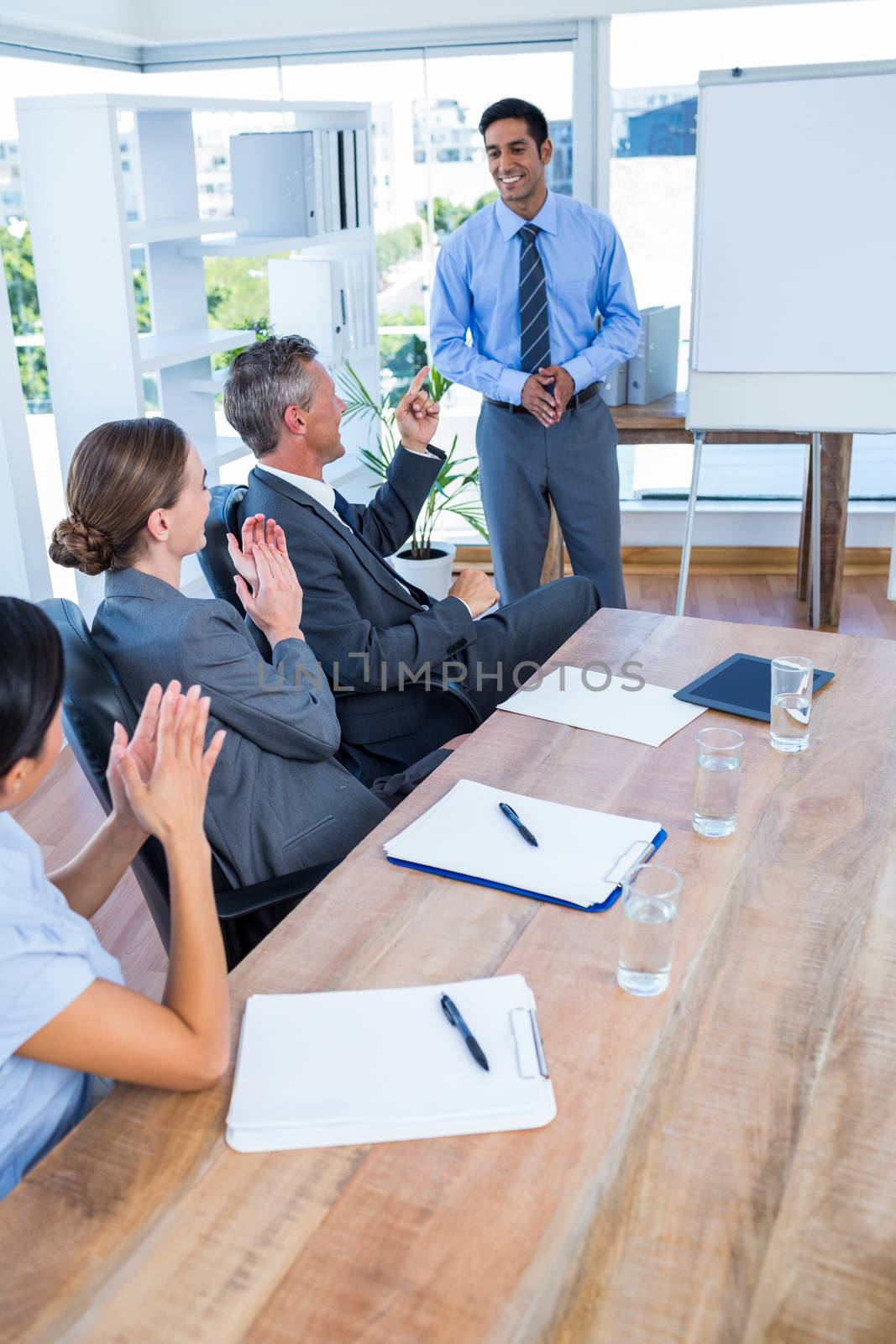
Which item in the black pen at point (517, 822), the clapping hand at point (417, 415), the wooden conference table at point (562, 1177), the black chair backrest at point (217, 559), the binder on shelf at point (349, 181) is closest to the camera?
the wooden conference table at point (562, 1177)

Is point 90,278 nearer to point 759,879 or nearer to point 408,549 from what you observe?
point 408,549

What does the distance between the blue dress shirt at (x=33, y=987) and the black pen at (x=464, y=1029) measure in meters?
0.33

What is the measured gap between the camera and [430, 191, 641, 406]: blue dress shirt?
357cm

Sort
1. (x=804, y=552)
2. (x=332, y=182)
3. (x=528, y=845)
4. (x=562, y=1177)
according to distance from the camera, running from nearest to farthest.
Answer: (x=562, y=1177) < (x=528, y=845) < (x=332, y=182) < (x=804, y=552)

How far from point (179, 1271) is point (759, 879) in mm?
819

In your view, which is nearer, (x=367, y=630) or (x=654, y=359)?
(x=367, y=630)

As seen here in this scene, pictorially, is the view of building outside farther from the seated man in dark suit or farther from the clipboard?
the clipboard

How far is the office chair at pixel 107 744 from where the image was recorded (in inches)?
60.9

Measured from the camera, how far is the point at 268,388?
7.68 ft

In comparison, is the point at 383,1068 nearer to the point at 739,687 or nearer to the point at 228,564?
the point at 739,687

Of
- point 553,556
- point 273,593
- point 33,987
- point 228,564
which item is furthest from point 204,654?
point 553,556

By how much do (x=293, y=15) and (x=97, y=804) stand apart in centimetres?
294

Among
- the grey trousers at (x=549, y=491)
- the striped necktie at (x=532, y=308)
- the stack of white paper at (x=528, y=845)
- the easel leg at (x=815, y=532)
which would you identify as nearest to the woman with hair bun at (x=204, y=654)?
the stack of white paper at (x=528, y=845)

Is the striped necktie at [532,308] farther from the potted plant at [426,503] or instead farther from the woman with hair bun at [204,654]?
the woman with hair bun at [204,654]
